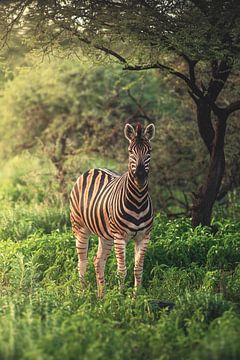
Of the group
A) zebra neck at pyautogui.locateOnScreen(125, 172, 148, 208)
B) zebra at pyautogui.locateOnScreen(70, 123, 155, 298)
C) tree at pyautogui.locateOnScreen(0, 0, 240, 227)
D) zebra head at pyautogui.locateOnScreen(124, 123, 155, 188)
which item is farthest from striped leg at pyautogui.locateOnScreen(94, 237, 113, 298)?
tree at pyautogui.locateOnScreen(0, 0, 240, 227)

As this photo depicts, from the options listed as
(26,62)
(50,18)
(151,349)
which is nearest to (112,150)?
(26,62)

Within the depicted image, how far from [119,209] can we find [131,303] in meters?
1.59

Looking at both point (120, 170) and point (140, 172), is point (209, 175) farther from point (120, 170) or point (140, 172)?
point (120, 170)

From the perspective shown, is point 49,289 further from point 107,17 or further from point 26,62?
point 26,62

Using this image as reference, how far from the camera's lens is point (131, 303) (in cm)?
798

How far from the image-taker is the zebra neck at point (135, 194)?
9.16 m

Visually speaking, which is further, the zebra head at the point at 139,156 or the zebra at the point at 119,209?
the zebra at the point at 119,209

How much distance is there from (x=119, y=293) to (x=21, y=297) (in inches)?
43.6

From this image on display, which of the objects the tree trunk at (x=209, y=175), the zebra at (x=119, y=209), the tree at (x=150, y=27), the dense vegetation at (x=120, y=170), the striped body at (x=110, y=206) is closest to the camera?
the dense vegetation at (x=120, y=170)

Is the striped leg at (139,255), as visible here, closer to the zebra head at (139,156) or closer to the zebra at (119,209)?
the zebra at (119,209)

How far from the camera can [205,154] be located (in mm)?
16500

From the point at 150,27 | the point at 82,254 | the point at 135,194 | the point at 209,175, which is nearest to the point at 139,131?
the point at 135,194

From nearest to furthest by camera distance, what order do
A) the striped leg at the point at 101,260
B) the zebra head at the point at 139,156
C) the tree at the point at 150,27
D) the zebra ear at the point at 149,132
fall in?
the zebra head at the point at 139,156, the zebra ear at the point at 149,132, the striped leg at the point at 101,260, the tree at the point at 150,27

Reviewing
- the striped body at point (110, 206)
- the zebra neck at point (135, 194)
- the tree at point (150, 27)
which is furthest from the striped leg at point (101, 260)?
the tree at point (150, 27)
